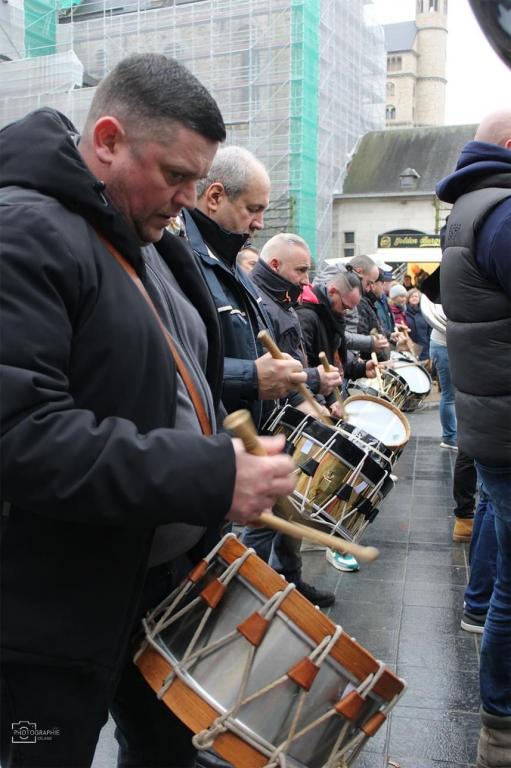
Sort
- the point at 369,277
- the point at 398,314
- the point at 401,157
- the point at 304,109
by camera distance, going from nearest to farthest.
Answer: the point at 369,277
the point at 398,314
the point at 304,109
the point at 401,157

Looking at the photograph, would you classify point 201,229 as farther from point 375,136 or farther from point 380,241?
point 375,136

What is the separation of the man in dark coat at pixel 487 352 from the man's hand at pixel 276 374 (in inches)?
22.3

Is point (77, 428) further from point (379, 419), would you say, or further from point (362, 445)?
point (379, 419)

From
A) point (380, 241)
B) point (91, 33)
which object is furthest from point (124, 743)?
point (91, 33)

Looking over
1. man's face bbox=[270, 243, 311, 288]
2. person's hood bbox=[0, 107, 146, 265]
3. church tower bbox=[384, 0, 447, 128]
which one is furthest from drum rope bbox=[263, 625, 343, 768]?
church tower bbox=[384, 0, 447, 128]

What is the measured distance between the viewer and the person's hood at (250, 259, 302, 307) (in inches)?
169

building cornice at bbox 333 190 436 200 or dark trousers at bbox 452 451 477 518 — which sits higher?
building cornice at bbox 333 190 436 200

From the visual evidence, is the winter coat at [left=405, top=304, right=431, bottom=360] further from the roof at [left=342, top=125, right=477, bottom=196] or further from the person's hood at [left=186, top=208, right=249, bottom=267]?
the roof at [left=342, top=125, right=477, bottom=196]

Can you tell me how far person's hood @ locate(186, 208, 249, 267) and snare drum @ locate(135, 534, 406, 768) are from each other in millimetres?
1716

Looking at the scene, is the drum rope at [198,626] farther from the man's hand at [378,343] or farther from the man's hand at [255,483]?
the man's hand at [378,343]

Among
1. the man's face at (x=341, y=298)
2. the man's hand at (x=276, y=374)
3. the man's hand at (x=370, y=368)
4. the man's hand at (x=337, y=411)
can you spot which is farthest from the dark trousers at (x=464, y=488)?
the man's hand at (x=276, y=374)

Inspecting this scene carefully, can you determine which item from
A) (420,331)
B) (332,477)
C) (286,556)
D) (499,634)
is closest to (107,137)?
(332,477)

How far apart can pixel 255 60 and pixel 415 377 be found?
29.7 m

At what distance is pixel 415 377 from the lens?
7902 millimetres
